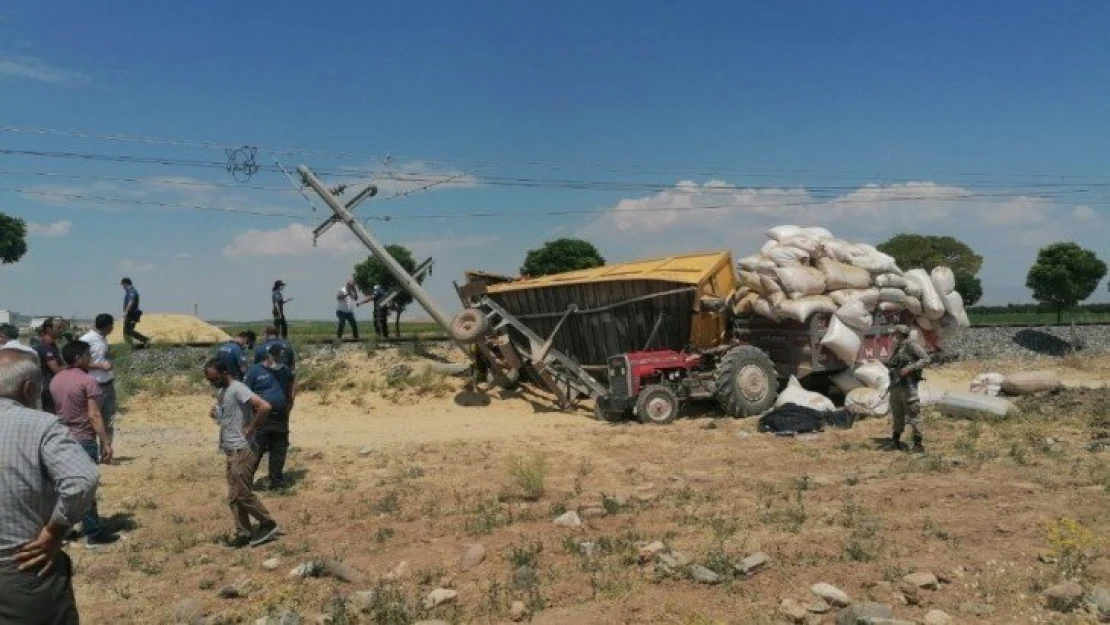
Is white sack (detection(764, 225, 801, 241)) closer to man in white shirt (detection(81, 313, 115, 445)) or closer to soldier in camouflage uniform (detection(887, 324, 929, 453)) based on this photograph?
soldier in camouflage uniform (detection(887, 324, 929, 453))

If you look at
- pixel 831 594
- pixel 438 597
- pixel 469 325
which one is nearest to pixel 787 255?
pixel 469 325

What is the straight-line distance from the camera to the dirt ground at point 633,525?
5.18m

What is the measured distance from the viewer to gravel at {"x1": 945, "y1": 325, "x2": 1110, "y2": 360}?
24.1 m

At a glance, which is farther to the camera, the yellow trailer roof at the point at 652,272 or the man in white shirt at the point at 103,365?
the yellow trailer roof at the point at 652,272

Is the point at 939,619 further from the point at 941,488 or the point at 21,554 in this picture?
the point at 21,554

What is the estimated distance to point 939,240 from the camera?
51.6m

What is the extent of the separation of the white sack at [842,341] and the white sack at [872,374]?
287 millimetres

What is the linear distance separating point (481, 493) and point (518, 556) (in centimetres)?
248

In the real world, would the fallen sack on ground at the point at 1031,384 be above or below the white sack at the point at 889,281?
below

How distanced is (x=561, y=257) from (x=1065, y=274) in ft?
63.6

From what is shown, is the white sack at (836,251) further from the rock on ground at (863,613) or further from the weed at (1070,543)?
the rock on ground at (863,613)

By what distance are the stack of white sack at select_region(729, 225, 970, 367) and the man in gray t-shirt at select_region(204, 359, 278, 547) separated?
29.4 ft

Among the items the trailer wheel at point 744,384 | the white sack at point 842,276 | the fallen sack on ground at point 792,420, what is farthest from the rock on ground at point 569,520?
the white sack at point 842,276

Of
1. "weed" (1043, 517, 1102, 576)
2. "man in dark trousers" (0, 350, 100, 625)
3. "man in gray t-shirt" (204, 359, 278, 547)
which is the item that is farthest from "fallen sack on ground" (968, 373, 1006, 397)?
"man in dark trousers" (0, 350, 100, 625)
